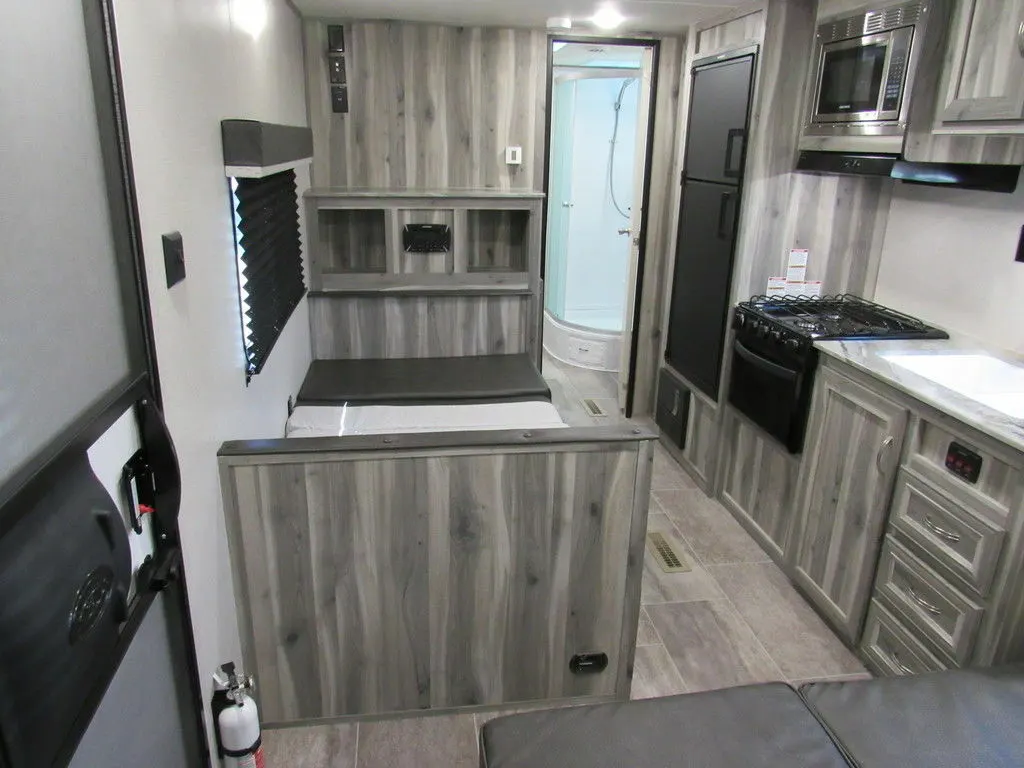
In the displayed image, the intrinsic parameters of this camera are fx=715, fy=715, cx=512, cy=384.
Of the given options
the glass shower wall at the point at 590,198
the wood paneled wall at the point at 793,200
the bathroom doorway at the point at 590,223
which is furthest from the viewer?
the glass shower wall at the point at 590,198

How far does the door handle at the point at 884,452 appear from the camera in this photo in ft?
7.48

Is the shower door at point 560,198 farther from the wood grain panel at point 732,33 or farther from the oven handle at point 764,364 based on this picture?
the oven handle at point 764,364

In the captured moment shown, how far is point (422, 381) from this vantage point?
3213 mm

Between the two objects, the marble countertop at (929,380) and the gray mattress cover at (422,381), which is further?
the gray mattress cover at (422,381)

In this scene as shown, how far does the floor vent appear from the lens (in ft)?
9.86

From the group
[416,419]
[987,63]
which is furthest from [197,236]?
[987,63]

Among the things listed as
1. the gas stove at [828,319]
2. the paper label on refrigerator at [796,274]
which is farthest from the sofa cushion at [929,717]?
the paper label on refrigerator at [796,274]

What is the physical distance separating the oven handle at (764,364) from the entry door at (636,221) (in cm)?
113

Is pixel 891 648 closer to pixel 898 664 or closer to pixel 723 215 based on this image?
pixel 898 664

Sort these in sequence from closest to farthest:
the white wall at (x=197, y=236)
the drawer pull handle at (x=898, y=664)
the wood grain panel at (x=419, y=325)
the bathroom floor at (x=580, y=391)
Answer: the white wall at (x=197, y=236) → the drawer pull handle at (x=898, y=664) → the wood grain panel at (x=419, y=325) → the bathroom floor at (x=580, y=391)

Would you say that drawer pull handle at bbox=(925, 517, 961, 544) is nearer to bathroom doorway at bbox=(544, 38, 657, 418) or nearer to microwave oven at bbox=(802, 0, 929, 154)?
microwave oven at bbox=(802, 0, 929, 154)

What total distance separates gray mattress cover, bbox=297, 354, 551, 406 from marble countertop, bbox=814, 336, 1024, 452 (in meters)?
1.23

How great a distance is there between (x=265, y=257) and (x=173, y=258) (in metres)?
0.95

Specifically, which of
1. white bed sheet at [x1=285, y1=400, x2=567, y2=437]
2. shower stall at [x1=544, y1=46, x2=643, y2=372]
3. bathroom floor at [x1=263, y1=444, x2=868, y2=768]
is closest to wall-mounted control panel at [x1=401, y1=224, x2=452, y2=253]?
white bed sheet at [x1=285, y1=400, x2=567, y2=437]
